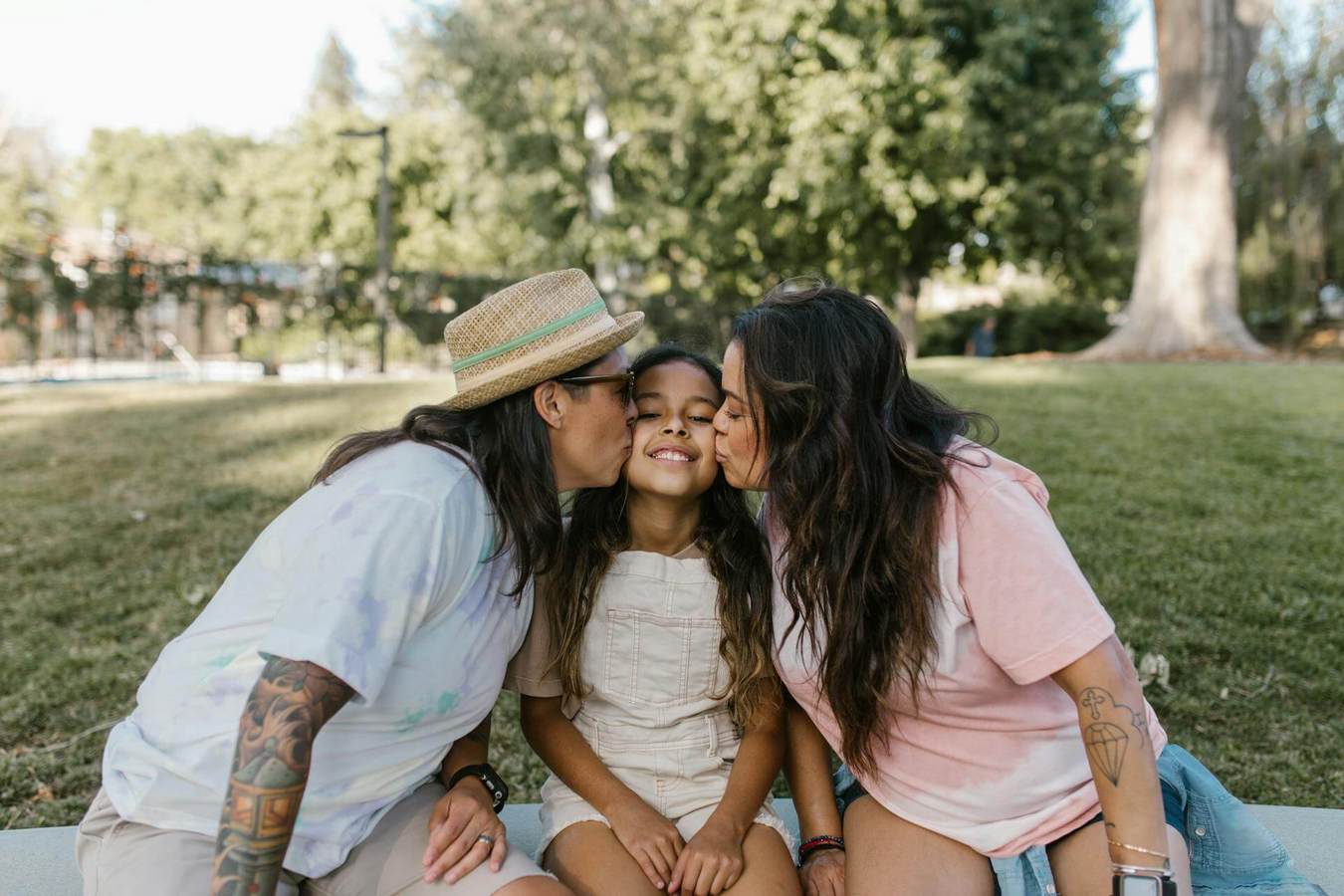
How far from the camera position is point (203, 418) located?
915cm

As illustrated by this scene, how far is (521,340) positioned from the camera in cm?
223

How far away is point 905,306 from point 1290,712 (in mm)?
18940

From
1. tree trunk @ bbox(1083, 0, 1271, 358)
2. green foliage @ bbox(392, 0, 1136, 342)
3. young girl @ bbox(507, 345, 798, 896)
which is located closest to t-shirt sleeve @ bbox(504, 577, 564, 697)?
young girl @ bbox(507, 345, 798, 896)

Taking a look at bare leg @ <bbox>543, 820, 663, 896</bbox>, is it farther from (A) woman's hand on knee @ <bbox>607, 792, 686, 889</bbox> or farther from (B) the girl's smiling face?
(B) the girl's smiling face

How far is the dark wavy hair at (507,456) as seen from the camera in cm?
214

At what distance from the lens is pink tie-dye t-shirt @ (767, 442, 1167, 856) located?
1918 mm

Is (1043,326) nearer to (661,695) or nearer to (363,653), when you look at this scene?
(661,695)

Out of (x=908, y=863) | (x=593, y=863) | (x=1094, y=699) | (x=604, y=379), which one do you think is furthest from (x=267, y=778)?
(x=1094, y=699)

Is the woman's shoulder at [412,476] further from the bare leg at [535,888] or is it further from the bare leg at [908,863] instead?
the bare leg at [908,863]

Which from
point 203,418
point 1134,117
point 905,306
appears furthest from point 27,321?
point 1134,117

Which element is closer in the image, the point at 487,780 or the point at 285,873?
the point at 285,873

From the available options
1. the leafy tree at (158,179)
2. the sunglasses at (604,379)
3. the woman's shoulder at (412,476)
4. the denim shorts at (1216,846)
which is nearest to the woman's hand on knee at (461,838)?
the woman's shoulder at (412,476)

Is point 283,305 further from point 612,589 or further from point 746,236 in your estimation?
point 612,589

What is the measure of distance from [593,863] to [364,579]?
93cm
